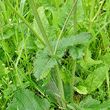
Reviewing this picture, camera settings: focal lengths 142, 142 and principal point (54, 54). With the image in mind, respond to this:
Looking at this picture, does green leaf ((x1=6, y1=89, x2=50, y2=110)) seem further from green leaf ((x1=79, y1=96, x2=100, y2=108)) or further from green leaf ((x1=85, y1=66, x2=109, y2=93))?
green leaf ((x1=85, y1=66, x2=109, y2=93))

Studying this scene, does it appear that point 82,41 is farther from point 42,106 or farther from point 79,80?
point 42,106

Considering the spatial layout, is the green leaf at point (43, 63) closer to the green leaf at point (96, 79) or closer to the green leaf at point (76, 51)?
the green leaf at point (76, 51)

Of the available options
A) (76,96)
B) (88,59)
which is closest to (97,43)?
(88,59)

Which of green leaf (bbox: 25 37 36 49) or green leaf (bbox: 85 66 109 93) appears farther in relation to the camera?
green leaf (bbox: 25 37 36 49)

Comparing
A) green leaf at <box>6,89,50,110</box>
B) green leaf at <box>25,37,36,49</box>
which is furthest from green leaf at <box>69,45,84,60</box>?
green leaf at <box>25,37,36,49</box>

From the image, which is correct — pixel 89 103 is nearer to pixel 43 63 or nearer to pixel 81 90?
pixel 81 90

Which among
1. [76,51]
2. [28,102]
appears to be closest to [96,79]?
[76,51]

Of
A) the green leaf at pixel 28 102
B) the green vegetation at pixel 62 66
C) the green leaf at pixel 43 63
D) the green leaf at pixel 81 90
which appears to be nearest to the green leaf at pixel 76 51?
the green vegetation at pixel 62 66

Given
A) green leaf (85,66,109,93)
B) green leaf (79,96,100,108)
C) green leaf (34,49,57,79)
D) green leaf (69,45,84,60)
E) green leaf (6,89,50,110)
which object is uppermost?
green leaf (34,49,57,79)
